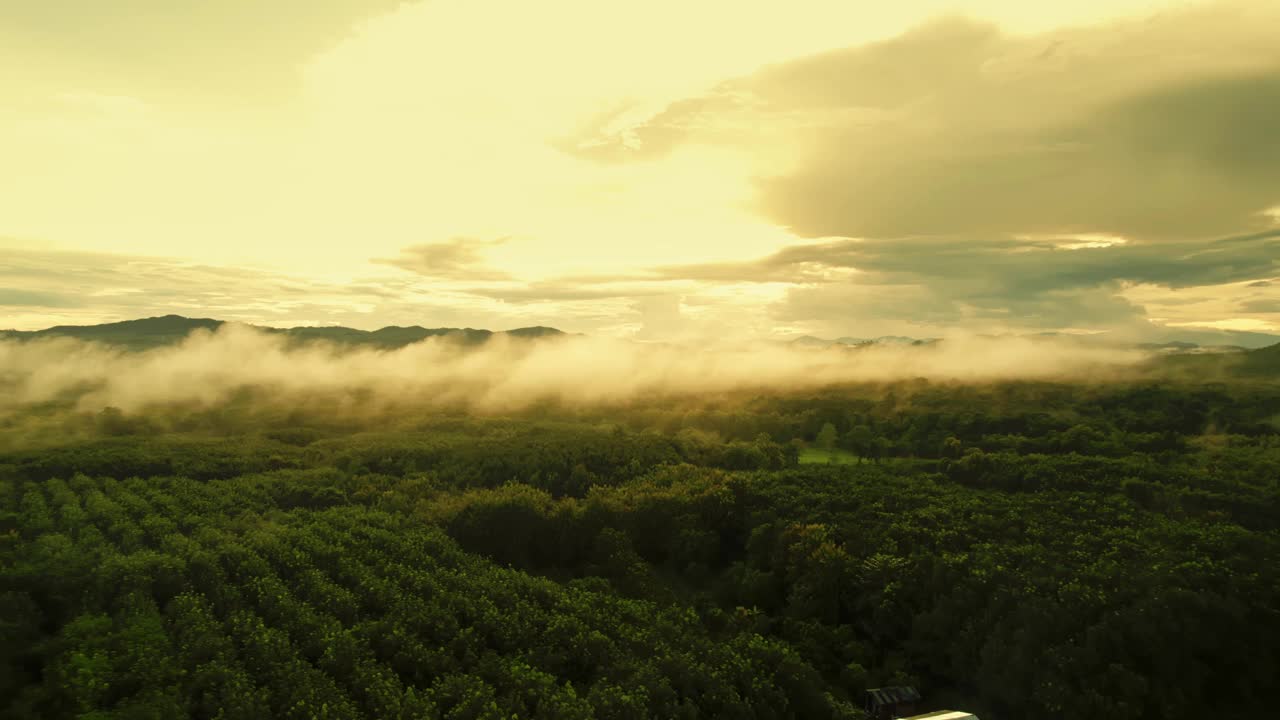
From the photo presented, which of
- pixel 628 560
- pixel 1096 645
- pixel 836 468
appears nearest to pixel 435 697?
pixel 628 560

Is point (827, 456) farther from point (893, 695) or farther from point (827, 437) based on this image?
point (893, 695)

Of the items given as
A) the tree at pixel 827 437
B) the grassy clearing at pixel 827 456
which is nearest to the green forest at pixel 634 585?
the grassy clearing at pixel 827 456

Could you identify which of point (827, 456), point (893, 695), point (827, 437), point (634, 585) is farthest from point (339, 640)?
point (827, 437)

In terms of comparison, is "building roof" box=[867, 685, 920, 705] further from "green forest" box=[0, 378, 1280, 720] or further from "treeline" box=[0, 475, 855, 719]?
"treeline" box=[0, 475, 855, 719]

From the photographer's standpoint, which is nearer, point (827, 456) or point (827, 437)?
point (827, 456)

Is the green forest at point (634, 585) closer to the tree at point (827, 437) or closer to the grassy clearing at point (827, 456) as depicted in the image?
the grassy clearing at point (827, 456)
